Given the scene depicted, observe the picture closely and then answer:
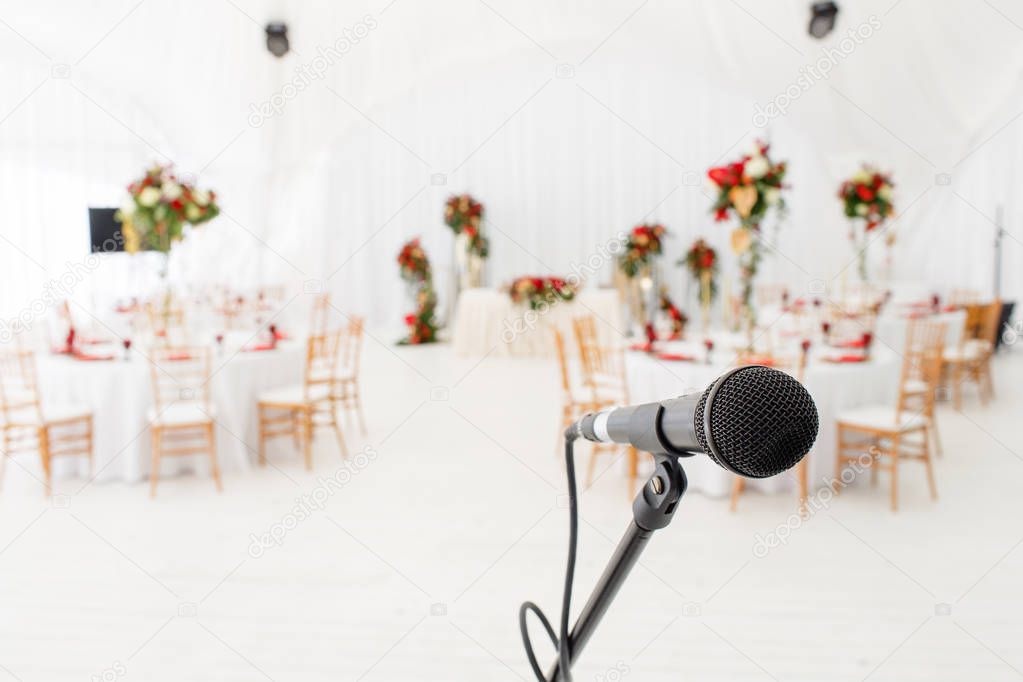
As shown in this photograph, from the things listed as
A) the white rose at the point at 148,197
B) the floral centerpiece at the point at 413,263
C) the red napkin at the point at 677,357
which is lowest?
the red napkin at the point at 677,357

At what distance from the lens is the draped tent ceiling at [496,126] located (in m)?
8.15

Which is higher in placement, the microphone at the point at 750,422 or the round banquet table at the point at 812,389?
the microphone at the point at 750,422

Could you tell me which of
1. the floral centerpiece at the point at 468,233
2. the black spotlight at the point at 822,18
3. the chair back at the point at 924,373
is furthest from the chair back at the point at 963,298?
the floral centerpiece at the point at 468,233

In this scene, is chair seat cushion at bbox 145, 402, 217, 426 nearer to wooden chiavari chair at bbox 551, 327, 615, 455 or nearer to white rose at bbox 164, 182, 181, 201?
white rose at bbox 164, 182, 181, 201

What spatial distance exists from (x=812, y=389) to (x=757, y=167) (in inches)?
51.8

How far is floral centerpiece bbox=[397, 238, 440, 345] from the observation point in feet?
35.0

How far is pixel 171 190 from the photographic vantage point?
5598mm

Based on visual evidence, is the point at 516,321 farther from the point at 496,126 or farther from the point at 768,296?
the point at 496,126

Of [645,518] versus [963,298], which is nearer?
[645,518]

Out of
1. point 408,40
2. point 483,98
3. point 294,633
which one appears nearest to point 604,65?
point 483,98

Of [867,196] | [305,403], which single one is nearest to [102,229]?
[305,403]

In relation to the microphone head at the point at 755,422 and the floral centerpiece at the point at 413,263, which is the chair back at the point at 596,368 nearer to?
the microphone head at the point at 755,422

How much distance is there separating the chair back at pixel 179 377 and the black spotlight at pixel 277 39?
395 centimetres


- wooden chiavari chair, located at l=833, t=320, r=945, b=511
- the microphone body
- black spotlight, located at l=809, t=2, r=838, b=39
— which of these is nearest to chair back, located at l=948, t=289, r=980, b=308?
black spotlight, located at l=809, t=2, r=838, b=39
